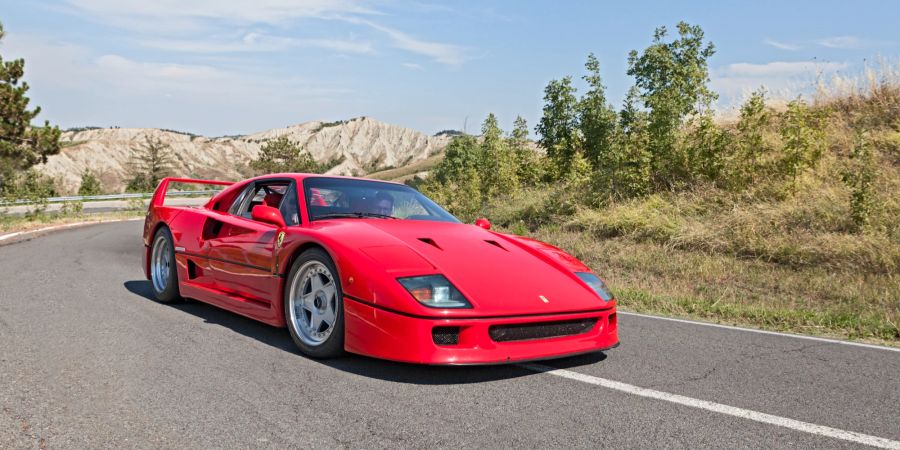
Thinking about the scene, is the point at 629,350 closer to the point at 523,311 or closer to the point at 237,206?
the point at 523,311

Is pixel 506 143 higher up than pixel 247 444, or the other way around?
pixel 506 143

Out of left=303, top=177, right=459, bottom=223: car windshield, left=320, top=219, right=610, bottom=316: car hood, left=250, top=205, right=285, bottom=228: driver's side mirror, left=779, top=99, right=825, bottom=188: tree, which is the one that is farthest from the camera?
left=779, top=99, right=825, bottom=188: tree

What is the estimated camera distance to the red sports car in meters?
3.63

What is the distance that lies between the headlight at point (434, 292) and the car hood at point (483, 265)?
49 millimetres

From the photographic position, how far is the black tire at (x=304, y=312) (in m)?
4.00

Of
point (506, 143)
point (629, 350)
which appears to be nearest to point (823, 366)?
point (629, 350)

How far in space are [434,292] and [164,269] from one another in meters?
3.79

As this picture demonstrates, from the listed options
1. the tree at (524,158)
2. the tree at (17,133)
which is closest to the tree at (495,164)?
the tree at (524,158)

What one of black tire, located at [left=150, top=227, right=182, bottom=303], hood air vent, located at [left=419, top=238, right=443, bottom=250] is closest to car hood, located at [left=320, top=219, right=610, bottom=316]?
hood air vent, located at [left=419, top=238, right=443, bottom=250]

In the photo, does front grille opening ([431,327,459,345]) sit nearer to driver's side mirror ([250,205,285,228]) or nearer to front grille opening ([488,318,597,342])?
front grille opening ([488,318,597,342])

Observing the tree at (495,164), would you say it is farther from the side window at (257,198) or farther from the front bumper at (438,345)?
the front bumper at (438,345)

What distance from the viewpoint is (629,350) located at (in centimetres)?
460

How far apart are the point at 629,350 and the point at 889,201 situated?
21.6ft

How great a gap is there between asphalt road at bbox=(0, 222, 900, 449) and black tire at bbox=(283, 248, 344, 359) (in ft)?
0.28
